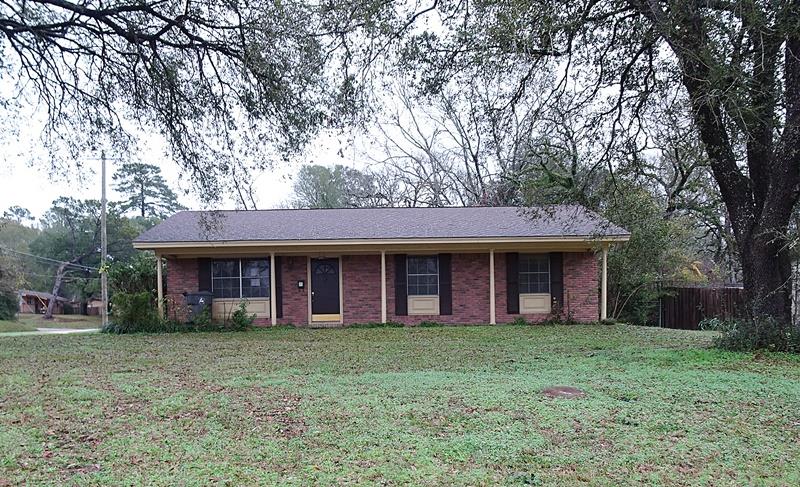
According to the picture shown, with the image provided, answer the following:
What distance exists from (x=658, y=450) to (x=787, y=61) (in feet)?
20.7

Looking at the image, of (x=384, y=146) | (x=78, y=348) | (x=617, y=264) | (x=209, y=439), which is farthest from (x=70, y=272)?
(x=209, y=439)

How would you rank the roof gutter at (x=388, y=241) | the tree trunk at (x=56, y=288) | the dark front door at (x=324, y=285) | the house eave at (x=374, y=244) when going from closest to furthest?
the house eave at (x=374, y=244) < the roof gutter at (x=388, y=241) < the dark front door at (x=324, y=285) < the tree trunk at (x=56, y=288)

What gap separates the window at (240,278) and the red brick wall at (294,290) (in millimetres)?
491

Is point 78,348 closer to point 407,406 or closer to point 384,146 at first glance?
point 407,406

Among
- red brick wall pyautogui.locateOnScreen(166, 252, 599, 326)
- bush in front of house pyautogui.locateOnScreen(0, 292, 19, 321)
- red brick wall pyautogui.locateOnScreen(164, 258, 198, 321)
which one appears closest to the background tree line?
bush in front of house pyautogui.locateOnScreen(0, 292, 19, 321)

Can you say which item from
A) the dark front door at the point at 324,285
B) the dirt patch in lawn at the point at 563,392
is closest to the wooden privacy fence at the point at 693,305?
the dark front door at the point at 324,285

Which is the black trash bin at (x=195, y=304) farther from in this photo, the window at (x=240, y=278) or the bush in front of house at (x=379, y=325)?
the bush in front of house at (x=379, y=325)

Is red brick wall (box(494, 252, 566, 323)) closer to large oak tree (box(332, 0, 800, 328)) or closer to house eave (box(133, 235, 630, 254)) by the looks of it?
house eave (box(133, 235, 630, 254))

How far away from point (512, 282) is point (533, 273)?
0.62m

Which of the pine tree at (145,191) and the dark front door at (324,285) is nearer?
the dark front door at (324,285)

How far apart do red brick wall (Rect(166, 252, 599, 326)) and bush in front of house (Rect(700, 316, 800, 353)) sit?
19.3 ft

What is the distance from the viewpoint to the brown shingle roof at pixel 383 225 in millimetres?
13797

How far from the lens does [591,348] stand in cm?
990

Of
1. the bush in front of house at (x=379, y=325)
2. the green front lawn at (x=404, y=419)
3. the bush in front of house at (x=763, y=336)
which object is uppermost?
the bush in front of house at (x=763, y=336)
